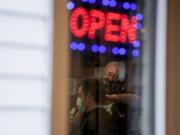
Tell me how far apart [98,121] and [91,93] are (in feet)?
0.57

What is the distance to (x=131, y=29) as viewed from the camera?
6.77 ft

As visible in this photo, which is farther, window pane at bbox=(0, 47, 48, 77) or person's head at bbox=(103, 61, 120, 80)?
person's head at bbox=(103, 61, 120, 80)

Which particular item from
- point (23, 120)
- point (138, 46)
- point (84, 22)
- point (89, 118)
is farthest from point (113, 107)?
point (23, 120)

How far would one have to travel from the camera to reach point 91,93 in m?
2.09

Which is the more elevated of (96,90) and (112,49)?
(112,49)

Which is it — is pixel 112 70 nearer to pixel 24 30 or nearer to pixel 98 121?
pixel 98 121

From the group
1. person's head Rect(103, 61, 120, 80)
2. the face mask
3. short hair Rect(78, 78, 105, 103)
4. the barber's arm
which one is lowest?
the face mask

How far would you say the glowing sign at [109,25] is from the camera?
6.72 ft

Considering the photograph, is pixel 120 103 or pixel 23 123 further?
pixel 120 103

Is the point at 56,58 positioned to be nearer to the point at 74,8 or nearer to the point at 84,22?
the point at 74,8

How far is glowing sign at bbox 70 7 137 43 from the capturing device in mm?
2047

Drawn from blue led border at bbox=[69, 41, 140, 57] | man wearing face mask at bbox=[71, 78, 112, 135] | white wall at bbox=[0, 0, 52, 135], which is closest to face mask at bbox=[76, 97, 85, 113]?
man wearing face mask at bbox=[71, 78, 112, 135]

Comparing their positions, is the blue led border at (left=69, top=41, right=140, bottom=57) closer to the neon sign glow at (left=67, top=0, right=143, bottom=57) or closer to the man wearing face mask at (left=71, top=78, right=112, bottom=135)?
the neon sign glow at (left=67, top=0, right=143, bottom=57)

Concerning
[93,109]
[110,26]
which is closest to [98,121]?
[93,109]
